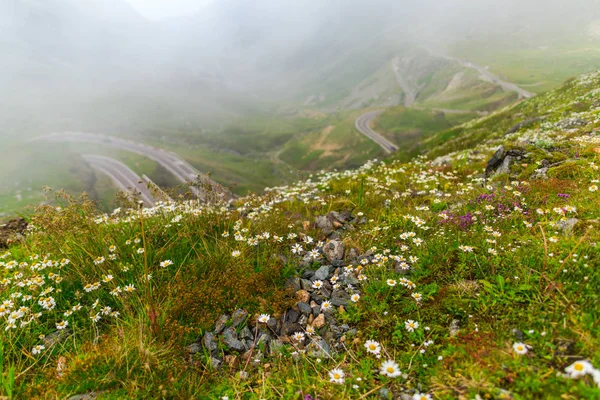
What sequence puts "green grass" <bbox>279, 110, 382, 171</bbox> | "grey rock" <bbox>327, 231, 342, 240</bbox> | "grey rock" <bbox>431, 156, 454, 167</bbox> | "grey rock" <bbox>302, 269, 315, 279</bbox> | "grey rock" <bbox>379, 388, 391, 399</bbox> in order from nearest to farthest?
"grey rock" <bbox>379, 388, 391, 399</bbox> < "grey rock" <bbox>302, 269, 315, 279</bbox> < "grey rock" <bbox>327, 231, 342, 240</bbox> < "grey rock" <bbox>431, 156, 454, 167</bbox> < "green grass" <bbox>279, 110, 382, 171</bbox>

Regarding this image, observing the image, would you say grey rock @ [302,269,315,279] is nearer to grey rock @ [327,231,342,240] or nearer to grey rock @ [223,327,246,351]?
grey rock @ [327,231,342,240]

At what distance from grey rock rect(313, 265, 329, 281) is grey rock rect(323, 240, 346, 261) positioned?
1.41ft

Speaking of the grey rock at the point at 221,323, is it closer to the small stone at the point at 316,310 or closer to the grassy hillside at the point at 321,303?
the grassy hillside at the point at 321,303

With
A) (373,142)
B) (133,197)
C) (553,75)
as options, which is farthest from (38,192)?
(553,75)

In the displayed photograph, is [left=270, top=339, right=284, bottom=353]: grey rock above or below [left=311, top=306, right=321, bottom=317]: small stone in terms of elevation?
below

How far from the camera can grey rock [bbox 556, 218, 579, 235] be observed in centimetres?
512

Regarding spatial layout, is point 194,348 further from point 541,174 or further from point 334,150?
point 334,150

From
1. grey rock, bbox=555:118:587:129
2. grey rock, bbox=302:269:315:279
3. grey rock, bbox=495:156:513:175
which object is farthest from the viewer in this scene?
grey rock, bbox=555:118:587:129

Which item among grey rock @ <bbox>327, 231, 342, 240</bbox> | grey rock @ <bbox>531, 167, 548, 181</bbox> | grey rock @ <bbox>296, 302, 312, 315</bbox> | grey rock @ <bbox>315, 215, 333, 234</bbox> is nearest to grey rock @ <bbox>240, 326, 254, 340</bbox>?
grey rock @ <bbox>296, 302, 312, 315</bbox>

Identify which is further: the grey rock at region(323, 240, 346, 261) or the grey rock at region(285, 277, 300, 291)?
the grey rock at region(323, 240, 346, 261)

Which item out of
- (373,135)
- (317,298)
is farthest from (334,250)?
(373,135)

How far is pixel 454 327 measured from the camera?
4168 millimetres

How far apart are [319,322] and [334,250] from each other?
1952mm

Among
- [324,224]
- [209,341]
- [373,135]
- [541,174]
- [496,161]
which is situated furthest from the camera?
[373,135]
